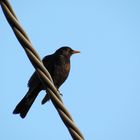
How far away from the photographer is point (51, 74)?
6160 mm

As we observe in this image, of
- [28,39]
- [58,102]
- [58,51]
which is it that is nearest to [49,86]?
[58,102]

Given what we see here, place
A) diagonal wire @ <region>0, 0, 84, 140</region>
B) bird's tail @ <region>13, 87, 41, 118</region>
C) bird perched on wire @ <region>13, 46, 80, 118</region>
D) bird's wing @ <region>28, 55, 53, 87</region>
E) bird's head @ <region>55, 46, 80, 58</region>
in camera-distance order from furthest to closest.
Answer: bird's head @ <region>55, 46, 80, 58</region>, bird's wing @ <region>28, 55, 53, 87</region>, bird perched on wire @ <region>13, 46, 80, 118</region>, bird's tail @ <region>13, 87, 41, 118</region>, diagonal wire @ <region>0, 0, 84, 140</region>

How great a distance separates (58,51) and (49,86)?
5288 millimetres

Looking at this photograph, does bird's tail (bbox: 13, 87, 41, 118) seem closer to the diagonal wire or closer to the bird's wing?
the bird's wing

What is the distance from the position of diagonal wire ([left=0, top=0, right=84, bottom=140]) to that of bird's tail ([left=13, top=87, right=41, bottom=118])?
9.01ft

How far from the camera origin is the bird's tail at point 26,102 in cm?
471

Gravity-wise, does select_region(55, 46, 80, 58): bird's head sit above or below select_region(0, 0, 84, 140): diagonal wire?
above

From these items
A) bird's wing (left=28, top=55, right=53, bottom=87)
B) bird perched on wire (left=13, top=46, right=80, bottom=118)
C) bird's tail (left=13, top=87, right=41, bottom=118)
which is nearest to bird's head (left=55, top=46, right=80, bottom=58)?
bird perched on wire (left=13, top=46, right=80, bottom=118)

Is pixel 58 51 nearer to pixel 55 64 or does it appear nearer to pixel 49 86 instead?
pixel 55 64

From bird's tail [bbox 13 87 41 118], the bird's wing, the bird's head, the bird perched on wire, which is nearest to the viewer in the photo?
bird's tail [bbox 13 87 41 118]

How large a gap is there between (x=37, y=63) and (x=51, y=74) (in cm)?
424

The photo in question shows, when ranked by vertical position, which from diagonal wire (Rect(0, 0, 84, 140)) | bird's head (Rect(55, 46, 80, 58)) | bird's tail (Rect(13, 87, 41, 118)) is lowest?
diagonal wire (Rect(0, 0, 84, 140))

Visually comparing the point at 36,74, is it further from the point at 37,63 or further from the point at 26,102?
the point at 37,63

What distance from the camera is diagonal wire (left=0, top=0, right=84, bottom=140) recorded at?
5.98 feet
